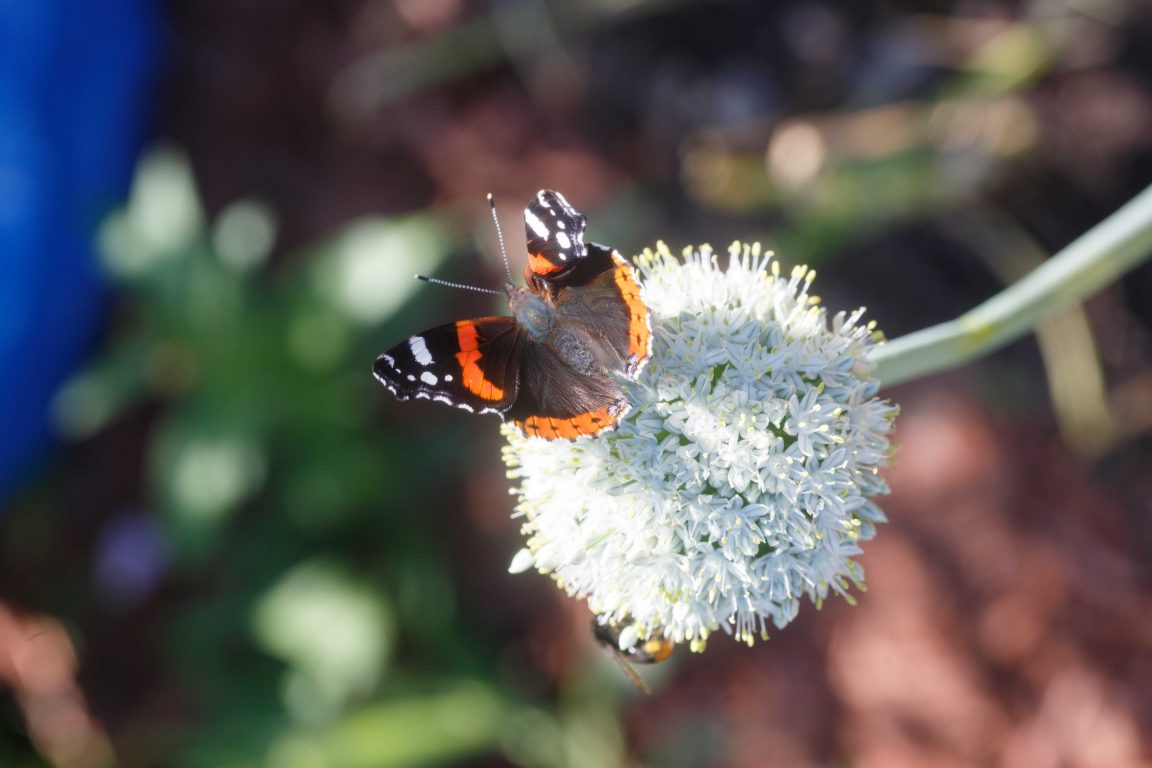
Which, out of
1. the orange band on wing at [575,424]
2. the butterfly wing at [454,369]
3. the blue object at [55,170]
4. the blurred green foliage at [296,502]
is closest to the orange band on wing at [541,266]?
the butterfly wing at [454,369]

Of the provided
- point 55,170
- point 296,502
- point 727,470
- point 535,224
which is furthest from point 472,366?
point 55,170

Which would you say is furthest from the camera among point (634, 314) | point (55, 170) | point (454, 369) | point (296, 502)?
point (55, 170)

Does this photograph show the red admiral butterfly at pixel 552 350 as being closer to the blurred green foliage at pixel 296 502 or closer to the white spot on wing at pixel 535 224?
the white spot on wing at pixel 535 224

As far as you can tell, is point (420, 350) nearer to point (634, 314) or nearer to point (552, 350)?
point (552, 350)

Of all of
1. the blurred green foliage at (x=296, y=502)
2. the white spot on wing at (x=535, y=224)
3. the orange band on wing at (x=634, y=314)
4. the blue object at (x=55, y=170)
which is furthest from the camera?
the blue object at (x=55, y=170)

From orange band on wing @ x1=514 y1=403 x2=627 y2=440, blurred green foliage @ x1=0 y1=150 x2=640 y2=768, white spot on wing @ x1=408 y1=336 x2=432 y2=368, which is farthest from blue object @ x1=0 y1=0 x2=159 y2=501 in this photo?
orange band on wing @ x1=514 y1=403 x2=627 y2=440

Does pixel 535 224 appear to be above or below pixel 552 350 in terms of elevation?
above
